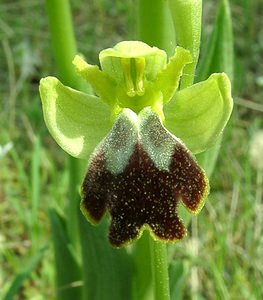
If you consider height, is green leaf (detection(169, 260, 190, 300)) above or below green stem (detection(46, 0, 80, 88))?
below

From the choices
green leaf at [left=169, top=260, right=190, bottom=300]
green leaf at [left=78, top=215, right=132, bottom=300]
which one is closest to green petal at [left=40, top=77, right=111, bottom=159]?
green leaf at [left=78, top=215, right=132, bottom=300]

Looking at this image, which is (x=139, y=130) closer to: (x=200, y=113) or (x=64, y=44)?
(x=200, y=113)

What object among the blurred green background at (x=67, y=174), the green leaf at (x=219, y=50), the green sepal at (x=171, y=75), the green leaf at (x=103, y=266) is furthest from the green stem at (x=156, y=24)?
the blurred green background at (x=67, y=174)

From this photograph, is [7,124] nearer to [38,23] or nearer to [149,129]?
[38,23]

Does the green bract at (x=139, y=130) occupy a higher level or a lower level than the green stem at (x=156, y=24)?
lower

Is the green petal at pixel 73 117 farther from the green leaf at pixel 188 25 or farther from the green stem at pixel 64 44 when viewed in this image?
the green stem at pixel 64 44

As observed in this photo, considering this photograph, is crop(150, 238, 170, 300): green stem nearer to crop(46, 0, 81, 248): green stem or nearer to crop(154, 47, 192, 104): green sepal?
crop(154, 47, 192, 104): green sepal

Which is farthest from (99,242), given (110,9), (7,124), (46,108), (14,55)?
(110,9)
